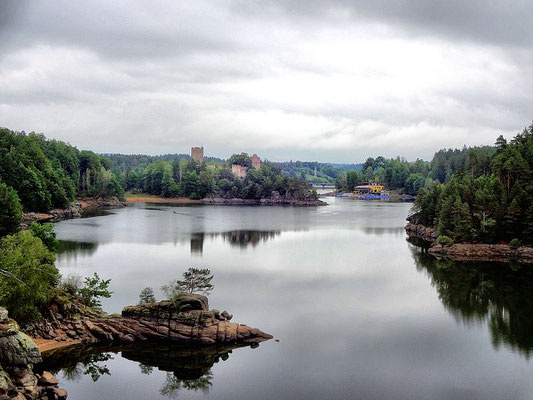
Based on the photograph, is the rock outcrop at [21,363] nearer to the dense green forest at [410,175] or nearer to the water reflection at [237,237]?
the water reflection at [237,237]

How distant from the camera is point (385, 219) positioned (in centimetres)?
9056

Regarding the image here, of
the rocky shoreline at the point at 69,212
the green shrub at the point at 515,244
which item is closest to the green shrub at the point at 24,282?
the green shrub at the point at 515,244

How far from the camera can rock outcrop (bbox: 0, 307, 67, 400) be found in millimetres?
19594

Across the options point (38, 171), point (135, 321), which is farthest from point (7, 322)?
point (38, 171)

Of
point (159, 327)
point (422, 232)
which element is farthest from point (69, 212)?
point (159, 327)

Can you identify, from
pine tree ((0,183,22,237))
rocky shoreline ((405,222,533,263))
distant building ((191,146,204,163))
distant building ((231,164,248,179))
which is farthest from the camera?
distant building ((191,146,204,163))

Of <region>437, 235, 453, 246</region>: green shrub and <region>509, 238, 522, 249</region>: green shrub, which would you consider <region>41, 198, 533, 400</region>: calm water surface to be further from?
<region>509, 238, 522, 249</region>: green shrub

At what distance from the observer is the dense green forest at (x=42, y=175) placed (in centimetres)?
7988

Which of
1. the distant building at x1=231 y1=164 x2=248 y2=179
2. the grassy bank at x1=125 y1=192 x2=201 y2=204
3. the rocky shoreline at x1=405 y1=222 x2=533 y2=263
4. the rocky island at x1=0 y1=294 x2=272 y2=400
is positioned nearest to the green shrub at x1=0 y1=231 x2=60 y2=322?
the rocky island at x1=0 y1=294 x2=272 y2=400

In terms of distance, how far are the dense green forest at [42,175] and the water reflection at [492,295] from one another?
53377 mm

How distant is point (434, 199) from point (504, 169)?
10.4m

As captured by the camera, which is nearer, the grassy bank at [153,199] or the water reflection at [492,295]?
the water reflection at [492,295]

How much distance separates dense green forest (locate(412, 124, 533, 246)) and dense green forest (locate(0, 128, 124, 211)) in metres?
53.4

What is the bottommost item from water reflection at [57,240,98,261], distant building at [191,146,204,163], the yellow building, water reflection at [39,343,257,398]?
water reflection at [39,343,257,398]
